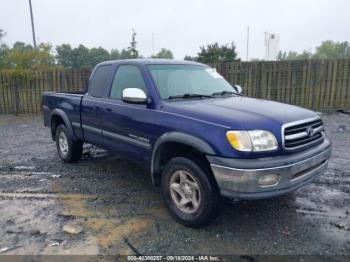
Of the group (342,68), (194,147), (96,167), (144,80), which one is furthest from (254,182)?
(342,68)

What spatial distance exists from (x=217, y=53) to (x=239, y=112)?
1913 cm

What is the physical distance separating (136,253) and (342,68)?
11.9 meters

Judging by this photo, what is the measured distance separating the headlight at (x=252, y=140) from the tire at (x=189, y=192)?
523 millimetres

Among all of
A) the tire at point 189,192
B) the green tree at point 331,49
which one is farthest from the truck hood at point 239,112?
the green tree at point 331,49

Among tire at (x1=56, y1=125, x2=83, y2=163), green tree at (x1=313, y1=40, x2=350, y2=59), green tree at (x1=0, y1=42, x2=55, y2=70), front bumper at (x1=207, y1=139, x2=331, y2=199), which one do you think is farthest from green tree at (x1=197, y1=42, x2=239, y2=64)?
green tree at (x1=313, y1=40, x2=350, y2=59)

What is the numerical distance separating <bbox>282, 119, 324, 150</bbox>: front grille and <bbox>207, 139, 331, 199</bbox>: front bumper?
5.2 inches

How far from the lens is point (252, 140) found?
3104 millimetres

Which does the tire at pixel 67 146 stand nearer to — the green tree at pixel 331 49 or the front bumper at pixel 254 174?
the front bumper at pixel 254 174

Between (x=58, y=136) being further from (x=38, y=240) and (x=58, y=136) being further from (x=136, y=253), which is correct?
(x=136, y=253)

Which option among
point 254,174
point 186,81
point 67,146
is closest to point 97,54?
point 67,146

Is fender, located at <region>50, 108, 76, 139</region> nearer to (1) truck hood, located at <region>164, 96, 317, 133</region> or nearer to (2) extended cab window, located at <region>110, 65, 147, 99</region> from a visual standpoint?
(2) extended cab window, located at <region>110, 65, 147, 99</region>

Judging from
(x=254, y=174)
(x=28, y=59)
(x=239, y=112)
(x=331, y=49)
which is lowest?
(x=254, y=174)

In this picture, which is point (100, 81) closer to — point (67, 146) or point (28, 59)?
point (67, 146)

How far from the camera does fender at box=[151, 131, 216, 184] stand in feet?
10.6
